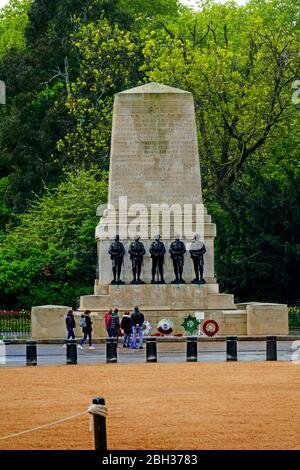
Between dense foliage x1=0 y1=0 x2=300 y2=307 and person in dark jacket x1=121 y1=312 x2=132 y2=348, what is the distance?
14.0 metres

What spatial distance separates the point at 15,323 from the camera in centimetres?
4997

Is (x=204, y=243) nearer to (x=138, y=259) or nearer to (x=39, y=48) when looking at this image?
(x=138, y=259)

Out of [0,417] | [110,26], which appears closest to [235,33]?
[110,26]

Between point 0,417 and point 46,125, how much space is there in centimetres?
5284

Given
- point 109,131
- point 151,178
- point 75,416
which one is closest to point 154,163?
point 151,178

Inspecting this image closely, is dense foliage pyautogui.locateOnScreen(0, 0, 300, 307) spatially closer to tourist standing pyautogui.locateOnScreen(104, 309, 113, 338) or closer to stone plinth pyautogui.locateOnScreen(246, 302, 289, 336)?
stone plinth pyautogui.locateOnScreen(246, 302, 289, 336)

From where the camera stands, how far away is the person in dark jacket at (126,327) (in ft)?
128

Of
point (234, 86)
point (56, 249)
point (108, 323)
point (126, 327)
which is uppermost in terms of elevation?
point (234, 86)

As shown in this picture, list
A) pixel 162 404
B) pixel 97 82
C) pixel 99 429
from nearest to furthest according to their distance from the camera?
pixel 99 429, pixel 162 404, pixel 97 82

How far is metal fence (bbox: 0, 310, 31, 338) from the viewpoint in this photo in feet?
159

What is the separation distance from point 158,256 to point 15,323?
7324 mm

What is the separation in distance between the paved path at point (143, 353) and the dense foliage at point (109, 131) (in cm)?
1340

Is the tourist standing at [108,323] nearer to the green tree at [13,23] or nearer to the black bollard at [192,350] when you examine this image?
the black bollard at [192,350]

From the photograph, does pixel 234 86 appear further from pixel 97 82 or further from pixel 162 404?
pixel 162 404
